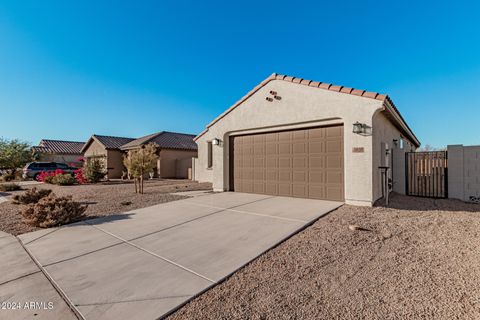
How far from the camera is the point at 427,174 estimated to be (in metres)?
9.44

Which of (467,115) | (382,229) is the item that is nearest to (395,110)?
(382,229)

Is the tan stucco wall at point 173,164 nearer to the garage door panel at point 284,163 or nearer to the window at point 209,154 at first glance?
the window at point 209,154

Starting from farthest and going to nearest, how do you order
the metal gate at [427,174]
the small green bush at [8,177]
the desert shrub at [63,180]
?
the small green bush at [8,177]
the desert shrub at [63,180]
the metal gate at [427,174]

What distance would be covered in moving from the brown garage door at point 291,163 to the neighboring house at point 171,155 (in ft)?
35.7

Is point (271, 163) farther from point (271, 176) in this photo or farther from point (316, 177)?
point (316, 177)

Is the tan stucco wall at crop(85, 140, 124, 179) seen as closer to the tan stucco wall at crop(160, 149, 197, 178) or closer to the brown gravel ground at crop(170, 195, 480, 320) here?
the tan stucco wall at crop(160, 149, 197, 178)

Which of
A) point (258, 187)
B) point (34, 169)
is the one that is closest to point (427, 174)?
point (258, 187)

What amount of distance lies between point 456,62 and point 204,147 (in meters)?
15.6

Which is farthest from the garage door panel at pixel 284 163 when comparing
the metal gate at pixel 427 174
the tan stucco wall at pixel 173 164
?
the tan stucco wall at pixel 173 164

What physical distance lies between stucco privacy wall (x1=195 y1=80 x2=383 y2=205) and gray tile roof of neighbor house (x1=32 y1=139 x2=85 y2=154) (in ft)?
95.6

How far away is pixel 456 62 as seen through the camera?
11234 millimetres

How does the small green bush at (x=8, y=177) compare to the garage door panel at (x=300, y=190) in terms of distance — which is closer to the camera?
→ the garage door panel at (x=300, y=190)

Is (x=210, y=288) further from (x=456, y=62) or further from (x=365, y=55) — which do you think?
(x=456, y=62)

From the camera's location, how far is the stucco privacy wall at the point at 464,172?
7.78 metres
